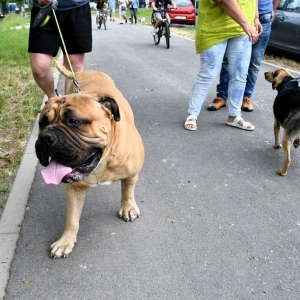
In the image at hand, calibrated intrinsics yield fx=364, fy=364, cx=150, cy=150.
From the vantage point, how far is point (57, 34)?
385cm

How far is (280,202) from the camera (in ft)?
10.4

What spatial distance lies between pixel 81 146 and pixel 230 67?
2.92m

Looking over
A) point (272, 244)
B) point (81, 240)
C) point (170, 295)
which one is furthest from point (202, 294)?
point (81, 240)

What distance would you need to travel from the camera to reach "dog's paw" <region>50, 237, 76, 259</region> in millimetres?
2480

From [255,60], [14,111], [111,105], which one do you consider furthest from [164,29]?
[111,105]

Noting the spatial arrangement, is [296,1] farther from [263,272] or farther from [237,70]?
[263,272]

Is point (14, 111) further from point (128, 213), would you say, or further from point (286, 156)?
point (286, 156)

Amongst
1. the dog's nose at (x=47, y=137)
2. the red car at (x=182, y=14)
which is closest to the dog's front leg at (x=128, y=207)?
the dog's nose at (x=47, y=137)

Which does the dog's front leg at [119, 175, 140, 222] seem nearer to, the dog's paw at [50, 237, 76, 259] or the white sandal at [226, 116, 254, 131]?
the dog's paw at [50, 237, 76, 259]

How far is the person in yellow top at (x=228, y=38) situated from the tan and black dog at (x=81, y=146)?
6.91 feet

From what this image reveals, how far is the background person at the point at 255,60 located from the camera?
16.4 feet

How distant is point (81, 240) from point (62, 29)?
7.58ft

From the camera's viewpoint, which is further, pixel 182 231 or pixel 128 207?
pixel 128 207

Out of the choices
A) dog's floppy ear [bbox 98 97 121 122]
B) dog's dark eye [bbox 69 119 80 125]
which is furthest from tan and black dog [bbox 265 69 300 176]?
dog's dark eye [bbox 69 119 80 125]
